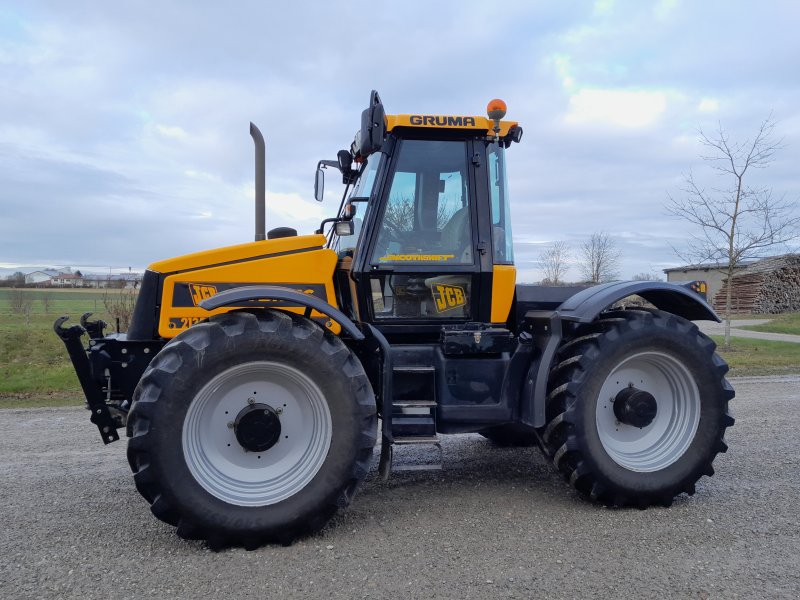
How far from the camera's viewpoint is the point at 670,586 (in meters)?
3.09

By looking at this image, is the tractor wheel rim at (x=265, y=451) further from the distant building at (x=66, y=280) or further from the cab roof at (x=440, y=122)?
the distant building at (x=66, y=280)

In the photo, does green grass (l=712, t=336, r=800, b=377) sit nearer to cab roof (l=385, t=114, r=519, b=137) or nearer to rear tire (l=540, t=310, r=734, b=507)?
rear tire (l=540, t=310, r=734, b=507)

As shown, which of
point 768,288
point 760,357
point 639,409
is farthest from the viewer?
point 768,288

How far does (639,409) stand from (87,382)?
3.80 m

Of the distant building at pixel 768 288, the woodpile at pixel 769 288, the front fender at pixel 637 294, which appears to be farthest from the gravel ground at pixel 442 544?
the woodpile at pixel 769 288

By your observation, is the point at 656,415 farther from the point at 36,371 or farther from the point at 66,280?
the point at 66,280

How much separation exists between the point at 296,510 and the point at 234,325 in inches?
46.0

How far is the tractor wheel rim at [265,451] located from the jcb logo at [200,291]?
689 mm

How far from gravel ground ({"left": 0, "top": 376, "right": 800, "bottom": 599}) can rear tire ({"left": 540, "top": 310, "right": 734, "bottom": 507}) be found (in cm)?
23

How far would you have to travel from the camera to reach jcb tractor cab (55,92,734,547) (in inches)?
142

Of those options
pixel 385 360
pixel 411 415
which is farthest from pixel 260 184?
pixel 411 415

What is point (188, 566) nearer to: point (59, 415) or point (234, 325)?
point (234, 325)

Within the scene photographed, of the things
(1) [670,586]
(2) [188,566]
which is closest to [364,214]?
(2) [188,566]

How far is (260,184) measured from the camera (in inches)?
174
